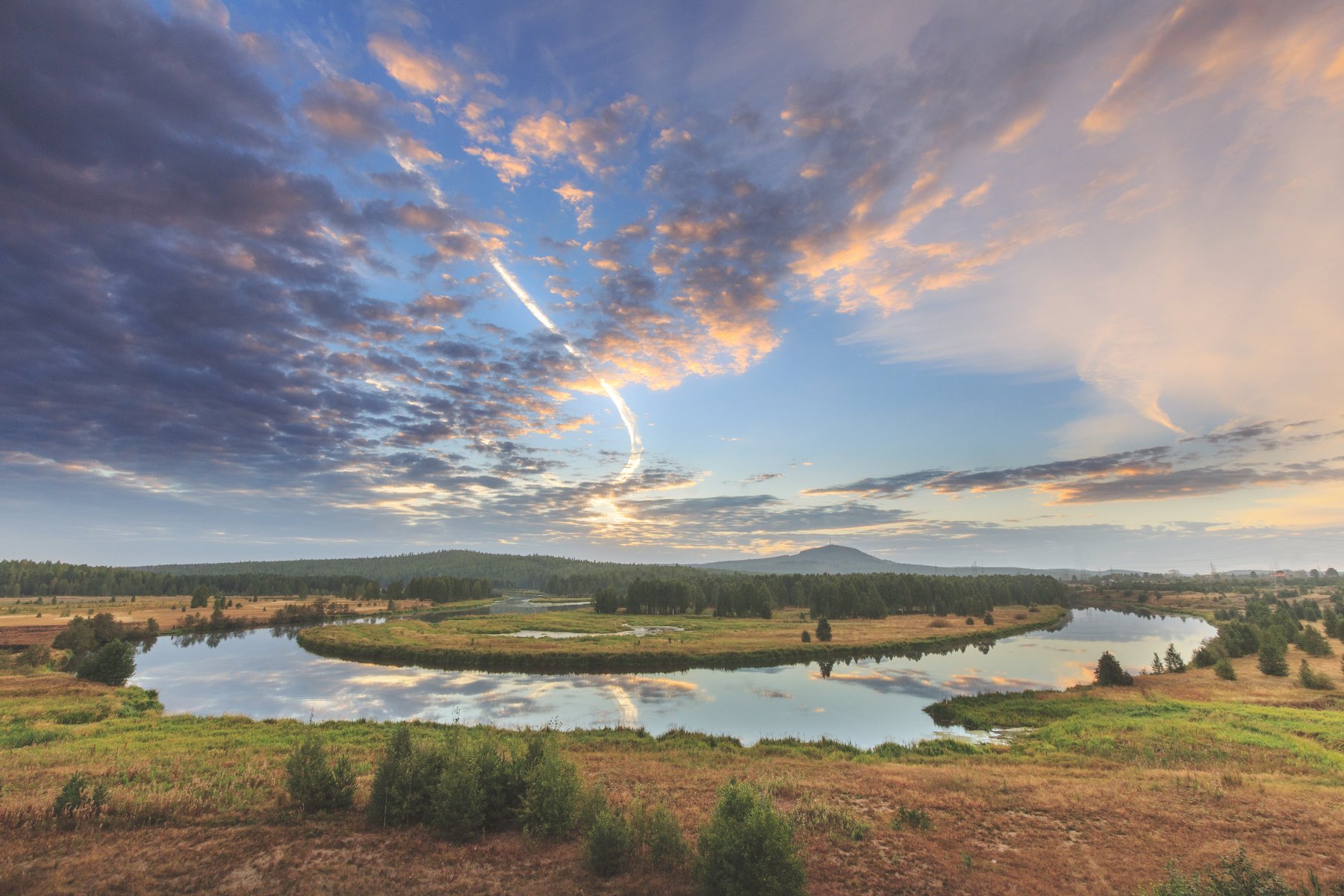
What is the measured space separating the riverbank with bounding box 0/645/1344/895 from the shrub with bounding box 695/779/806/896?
1489 mm

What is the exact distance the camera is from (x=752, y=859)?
36.6ft

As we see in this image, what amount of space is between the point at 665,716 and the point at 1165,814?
27.4 metres

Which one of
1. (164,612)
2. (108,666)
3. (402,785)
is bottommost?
(164,612)

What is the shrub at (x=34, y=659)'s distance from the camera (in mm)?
51403

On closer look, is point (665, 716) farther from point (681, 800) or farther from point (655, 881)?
point (655, 881)

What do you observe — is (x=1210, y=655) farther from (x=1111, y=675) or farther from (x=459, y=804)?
(x=459, y=804)

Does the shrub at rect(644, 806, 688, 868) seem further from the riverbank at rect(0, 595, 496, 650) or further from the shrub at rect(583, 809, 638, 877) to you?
the riverbank at rect(0, 595, 496, 650)

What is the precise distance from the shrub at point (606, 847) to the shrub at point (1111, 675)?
51.0 m

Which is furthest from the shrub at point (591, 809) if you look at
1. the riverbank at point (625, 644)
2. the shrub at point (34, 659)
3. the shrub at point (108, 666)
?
the shrub at point (34, 659)

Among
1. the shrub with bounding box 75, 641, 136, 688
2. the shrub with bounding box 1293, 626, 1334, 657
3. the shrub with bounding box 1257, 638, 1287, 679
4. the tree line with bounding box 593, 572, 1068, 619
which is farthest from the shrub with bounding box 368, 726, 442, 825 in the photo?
the tree line with bounding box 593, 572, 1068, 619

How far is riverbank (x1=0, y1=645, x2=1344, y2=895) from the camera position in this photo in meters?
12.4

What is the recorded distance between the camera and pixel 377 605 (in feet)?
474

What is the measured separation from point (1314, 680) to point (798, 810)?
2150 inches

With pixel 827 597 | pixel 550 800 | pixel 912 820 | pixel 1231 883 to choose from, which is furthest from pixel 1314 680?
pixel 827 597
